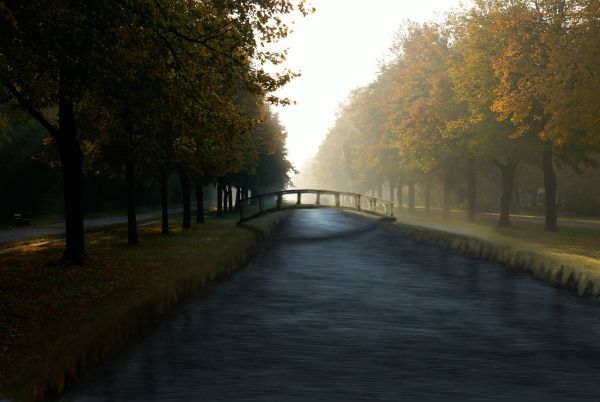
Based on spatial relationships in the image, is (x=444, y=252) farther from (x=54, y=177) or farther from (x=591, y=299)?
(x=54, y=177)

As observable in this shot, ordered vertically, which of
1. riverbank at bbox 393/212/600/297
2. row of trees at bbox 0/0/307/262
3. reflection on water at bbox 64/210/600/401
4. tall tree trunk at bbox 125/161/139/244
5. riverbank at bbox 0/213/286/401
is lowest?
reflection on water at bbox 64/210/600/401

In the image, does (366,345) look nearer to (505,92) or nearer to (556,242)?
(556,242)

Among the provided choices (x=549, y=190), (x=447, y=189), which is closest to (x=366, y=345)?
(x=549, y=190)

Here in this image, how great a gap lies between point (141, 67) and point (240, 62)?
2460 mm

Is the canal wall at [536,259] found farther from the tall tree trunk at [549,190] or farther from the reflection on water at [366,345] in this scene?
the tall tree trunk at [549,190]

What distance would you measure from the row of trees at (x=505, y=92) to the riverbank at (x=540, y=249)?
250 centimetres

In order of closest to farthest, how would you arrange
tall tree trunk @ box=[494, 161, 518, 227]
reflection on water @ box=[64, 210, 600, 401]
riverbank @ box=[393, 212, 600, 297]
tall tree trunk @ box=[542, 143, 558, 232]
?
reflection on water @ box=[64, 210, 600, 401] < riverbank @ box=[393, 212, 600, 297] < tall tree trunk @ box=[542, 143, 558, 232] < tall tree trunk @ box=[494, 161, 518, 227]

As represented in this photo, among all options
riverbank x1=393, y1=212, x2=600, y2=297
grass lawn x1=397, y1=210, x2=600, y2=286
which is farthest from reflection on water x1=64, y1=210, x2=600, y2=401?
grass lawn x1=397, y1=210, x2=600, y2=286

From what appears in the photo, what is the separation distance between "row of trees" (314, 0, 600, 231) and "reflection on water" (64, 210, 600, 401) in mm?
11206

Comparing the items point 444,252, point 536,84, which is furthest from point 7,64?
point 536,84

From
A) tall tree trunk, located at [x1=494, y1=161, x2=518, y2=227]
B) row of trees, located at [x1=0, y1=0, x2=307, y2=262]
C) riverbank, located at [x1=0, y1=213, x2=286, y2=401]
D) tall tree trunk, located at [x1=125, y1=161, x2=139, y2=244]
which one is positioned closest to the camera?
riverbank, located at [x1=0, y1=213, x2=286, y2=401]

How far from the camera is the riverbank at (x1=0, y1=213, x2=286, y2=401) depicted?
30.6 feet

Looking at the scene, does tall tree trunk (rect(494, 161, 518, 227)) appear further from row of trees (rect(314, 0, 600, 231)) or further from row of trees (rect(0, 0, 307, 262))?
row of trees (rect(0, 0, 307, 262))

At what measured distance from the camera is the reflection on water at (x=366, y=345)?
9195 millimetres
